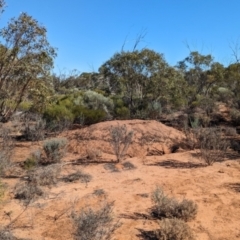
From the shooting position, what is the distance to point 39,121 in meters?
12.5

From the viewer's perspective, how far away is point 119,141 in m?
9.73

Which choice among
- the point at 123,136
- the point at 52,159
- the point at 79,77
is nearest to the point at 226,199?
the point at 123,136

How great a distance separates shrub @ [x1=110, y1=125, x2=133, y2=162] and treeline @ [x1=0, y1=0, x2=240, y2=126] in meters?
2.08

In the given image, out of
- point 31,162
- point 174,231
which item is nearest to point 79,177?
point 31,162

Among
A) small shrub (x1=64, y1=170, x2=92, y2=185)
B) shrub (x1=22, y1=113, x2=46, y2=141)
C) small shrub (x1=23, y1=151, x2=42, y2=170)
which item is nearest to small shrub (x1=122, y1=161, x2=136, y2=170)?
small shrub (x1=64, y1=170, x2=92, y2=185)

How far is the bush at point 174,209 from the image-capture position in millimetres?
5467

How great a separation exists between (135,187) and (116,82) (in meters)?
11.5

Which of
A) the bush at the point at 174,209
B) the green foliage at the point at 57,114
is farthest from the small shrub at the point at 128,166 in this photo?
the green foliage at the point at 57,114

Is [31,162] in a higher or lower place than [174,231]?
higher

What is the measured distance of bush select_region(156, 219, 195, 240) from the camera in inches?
185

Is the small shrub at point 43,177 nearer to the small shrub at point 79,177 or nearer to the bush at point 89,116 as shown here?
the small shrub at point 79,177

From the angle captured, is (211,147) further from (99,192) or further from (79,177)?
(99,192)

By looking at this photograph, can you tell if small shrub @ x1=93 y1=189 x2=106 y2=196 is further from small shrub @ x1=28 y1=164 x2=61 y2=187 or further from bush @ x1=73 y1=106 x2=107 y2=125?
bush @ x1=73 y1=106 x2=107 y2=125

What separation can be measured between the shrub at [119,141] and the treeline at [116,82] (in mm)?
2076
